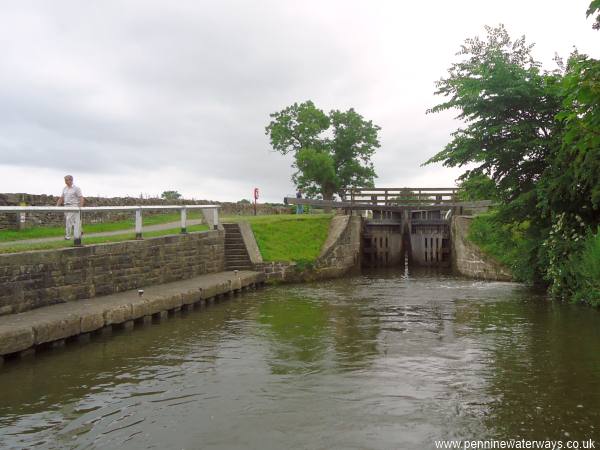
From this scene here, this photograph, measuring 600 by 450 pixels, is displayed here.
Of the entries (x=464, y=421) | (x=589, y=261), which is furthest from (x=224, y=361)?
(x=589, y=261)

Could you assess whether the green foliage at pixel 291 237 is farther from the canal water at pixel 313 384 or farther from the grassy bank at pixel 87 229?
the canal water at pixel 313 384

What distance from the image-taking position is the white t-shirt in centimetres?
1185

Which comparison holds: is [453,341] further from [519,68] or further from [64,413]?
[519,68]

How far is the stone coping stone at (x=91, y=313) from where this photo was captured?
7.51 m

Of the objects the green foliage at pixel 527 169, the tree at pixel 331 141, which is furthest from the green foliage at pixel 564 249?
the tree at pixel 331 141

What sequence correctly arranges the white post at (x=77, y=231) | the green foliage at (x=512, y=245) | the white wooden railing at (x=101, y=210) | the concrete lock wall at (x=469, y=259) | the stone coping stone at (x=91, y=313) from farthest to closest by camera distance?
the concrete lock wall at (x=469, y=259) < the green foliage at (x=512, y=245) < the white post at (x=77, y=231) < the white wooden railing at (x=101, y=210) < the stone coping stone at (x=91, y=313)

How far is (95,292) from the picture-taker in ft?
35.4

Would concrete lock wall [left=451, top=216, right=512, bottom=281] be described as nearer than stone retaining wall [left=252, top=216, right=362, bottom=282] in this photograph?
No

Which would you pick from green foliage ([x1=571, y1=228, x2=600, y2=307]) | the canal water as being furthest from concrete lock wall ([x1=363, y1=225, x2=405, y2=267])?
the canal water

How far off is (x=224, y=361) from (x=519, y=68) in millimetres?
11901

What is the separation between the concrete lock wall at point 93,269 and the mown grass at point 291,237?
134 inches

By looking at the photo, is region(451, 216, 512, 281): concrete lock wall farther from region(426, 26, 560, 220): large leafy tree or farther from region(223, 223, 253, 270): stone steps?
region(223, 223, 253, 270): stone steps

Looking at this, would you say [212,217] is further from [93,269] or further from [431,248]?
[431,248]

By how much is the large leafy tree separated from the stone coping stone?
27.4 feet
